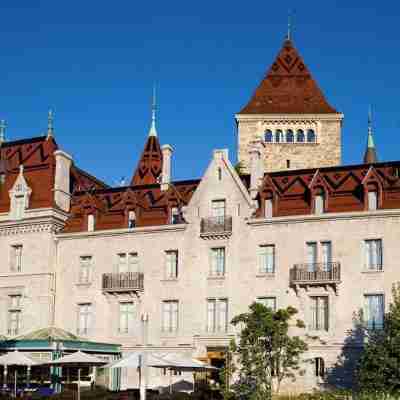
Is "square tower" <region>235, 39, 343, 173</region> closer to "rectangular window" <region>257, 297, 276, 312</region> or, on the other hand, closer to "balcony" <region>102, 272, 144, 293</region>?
"balcony" <region>102, 272, 144, 293</region>

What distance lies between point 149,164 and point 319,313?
3383 cm

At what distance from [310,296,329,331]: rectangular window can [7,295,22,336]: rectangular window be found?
17654 mm

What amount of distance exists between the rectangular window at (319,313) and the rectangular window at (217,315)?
15.9 feet

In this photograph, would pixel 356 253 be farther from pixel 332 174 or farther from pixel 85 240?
pixel 85 240

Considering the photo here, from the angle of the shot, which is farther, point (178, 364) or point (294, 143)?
point (294, 143)

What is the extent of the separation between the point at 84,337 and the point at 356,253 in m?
16.5

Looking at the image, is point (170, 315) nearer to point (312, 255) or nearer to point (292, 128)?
point (312, 255)

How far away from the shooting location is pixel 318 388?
134 feet

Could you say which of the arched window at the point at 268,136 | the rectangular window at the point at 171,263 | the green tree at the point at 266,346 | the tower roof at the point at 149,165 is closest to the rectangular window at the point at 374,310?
A: the green tree at the point at 266,346

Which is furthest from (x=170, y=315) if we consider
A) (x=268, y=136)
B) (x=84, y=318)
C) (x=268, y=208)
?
(x=268, y=136)

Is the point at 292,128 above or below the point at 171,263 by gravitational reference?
above

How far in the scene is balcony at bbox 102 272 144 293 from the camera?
45906 millimetres

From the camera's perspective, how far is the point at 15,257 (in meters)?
49.3

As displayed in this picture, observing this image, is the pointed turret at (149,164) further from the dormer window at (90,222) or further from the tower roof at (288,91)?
the dormer window at (90,222)
